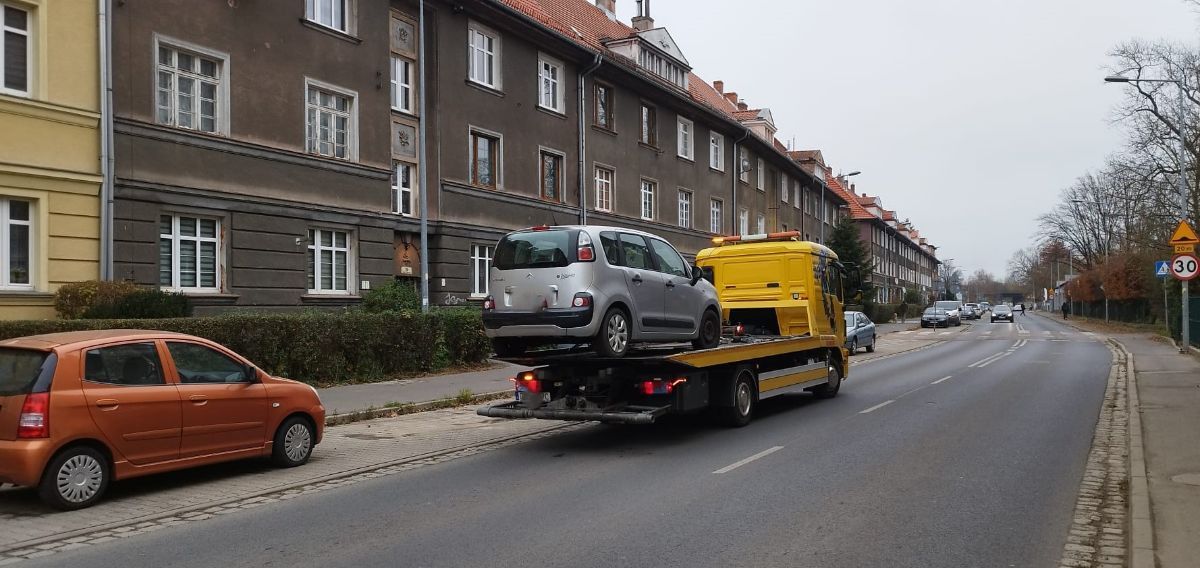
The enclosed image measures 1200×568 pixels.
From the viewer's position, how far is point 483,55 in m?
24.6

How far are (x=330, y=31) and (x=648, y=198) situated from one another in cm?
1605

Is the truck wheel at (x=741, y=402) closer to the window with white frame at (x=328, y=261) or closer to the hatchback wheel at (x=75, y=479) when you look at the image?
the hatchback wheel at (x=75, y=479)

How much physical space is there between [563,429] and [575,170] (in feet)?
56.8

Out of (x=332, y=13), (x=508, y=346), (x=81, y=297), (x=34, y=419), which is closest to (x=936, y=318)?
(x=332, y=13)

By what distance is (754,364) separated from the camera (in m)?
12.1

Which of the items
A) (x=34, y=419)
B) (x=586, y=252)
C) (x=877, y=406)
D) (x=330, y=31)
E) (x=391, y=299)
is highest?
(x=330, y=31)

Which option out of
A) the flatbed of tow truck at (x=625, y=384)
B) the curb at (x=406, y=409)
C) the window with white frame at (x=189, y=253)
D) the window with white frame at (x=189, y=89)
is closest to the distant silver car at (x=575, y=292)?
the flatbed of tow truck at (x=625, y=384)

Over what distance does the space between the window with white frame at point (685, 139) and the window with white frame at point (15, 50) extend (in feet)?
80.9

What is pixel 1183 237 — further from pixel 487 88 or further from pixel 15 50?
pixel 15 50

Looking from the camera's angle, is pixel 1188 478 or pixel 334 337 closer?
pixel 1188 478

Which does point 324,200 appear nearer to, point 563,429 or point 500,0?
point 500,0

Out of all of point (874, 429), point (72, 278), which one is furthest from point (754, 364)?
point (72, 278)

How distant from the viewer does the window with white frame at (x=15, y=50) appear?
47.2 feet

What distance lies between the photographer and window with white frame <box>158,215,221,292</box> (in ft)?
54.6
